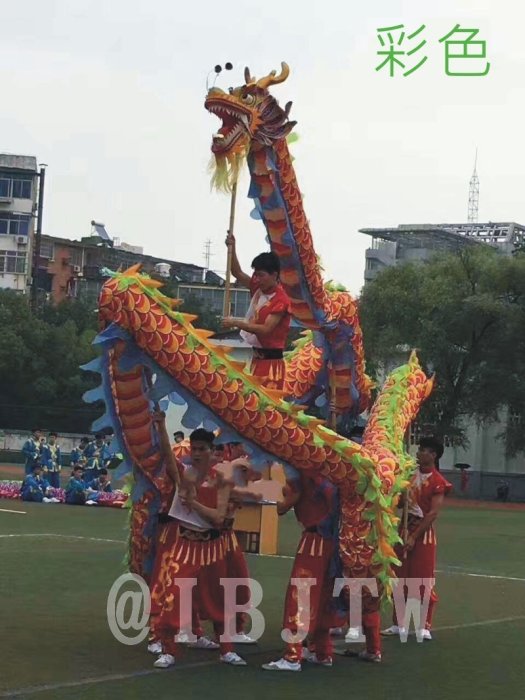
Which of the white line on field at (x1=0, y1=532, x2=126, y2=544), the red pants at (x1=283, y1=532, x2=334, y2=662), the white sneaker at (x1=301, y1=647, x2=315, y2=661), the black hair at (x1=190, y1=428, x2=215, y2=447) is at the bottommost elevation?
the white sneaker at (x1=301, y1=647, x2=315, y2=661)

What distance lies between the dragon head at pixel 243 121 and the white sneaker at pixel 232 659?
296 cm

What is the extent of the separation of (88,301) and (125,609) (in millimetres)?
45290

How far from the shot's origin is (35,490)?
22078 millimetres

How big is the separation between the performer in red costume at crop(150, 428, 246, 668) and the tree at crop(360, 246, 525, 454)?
974 inches

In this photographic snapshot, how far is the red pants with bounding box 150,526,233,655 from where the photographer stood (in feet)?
24.6

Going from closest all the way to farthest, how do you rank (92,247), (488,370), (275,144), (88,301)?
(275,144)
(488,370)
(88,301)
(92,247)

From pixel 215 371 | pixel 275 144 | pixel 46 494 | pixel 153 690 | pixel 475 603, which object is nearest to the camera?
pixel 153 690

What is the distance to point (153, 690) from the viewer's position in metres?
6.88

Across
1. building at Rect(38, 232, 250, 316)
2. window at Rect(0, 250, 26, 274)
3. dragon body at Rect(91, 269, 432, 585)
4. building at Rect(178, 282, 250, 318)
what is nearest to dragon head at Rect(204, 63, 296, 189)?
dragon body at Rect(91, 269, 432, 585)

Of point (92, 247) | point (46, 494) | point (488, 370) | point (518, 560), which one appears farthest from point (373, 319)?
point (92, 247)

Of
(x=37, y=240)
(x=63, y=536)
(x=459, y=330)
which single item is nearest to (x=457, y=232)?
(x=37, y=240)

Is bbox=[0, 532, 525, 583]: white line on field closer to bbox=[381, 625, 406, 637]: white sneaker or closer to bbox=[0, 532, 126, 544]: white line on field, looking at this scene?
bbox=[0, 532, 126, 544]: white line on field

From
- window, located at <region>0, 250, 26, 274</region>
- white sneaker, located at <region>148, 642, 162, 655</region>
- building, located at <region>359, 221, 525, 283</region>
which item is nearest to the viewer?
white sneaker, located at <region>148, 642, 162, 655</region>

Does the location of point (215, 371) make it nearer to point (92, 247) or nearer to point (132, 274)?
point (132, 274)
